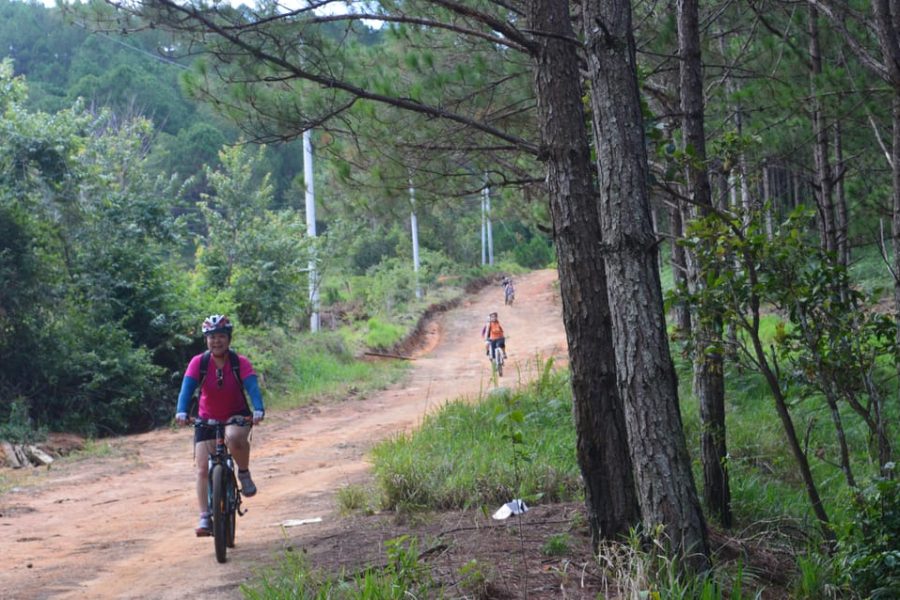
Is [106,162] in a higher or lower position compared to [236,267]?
higher

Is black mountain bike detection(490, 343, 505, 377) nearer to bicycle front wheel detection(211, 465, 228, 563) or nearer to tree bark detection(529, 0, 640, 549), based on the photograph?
bicycle front wheel detection(211, 465, 228, 563)

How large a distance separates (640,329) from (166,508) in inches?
274

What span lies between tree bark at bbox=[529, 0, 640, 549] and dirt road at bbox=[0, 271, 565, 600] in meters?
2.32

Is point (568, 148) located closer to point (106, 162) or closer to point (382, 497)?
point (382, 497)

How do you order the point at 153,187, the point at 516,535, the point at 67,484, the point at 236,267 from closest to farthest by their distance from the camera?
the point at 516,535 → the point at 67,484 → the point at 236,267 → the point at 153,187

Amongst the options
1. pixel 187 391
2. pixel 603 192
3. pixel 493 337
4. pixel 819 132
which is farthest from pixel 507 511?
pixel 493 337

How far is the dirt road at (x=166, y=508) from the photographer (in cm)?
682

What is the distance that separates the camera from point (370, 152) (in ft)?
29.1

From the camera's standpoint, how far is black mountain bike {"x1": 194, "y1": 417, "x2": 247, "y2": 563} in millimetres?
7051

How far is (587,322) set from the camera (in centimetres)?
591

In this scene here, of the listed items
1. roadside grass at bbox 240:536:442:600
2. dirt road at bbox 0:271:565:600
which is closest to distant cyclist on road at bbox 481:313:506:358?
dirt road at bbox 0:271:565:600

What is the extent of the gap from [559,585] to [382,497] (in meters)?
3.31

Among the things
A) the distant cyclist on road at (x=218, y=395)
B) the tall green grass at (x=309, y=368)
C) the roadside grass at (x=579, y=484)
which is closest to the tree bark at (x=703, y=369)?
the roadside grass at (x=579, y=484)

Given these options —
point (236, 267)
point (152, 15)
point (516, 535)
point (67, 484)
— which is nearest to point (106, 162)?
point (236, 267)
